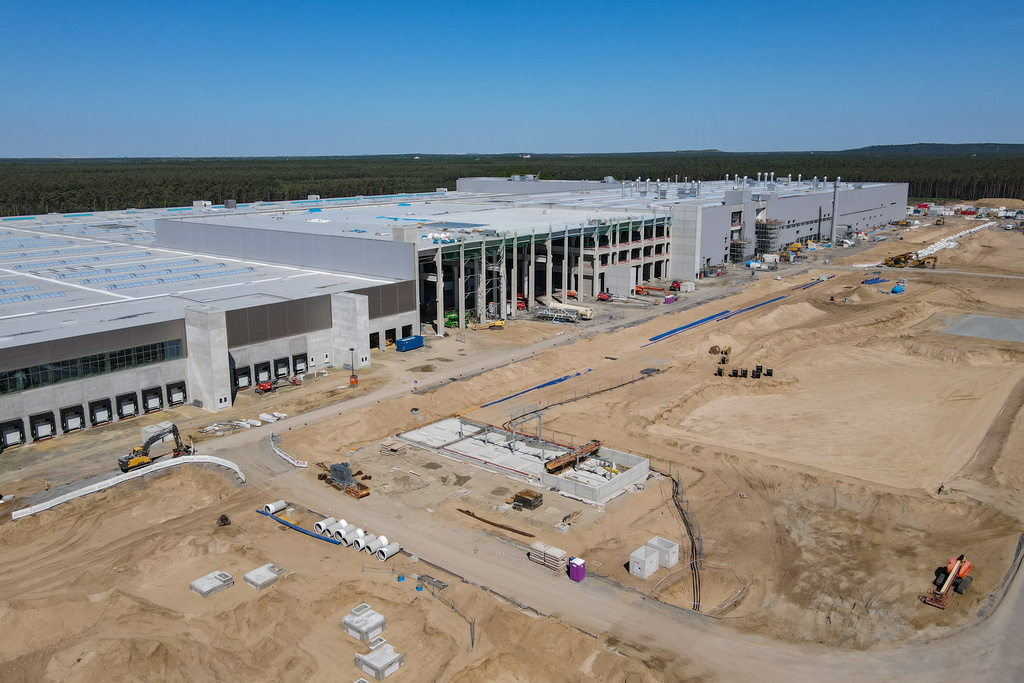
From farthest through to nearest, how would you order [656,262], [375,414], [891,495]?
1. [656,262]
2. [375,414]
3. [891,495]

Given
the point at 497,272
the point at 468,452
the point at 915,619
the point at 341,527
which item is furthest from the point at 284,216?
the point at 915,619

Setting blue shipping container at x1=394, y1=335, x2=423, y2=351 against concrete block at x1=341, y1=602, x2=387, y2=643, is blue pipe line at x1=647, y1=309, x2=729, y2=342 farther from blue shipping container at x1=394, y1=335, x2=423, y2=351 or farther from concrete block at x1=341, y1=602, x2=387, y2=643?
concrete block at x1=341, y1=602, x2=387, y2=643

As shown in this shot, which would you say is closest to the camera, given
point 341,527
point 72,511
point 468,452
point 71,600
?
point 71,600

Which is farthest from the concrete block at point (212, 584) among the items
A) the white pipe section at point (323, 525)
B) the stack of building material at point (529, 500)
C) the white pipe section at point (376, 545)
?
the stack of building material at point (529, 500)

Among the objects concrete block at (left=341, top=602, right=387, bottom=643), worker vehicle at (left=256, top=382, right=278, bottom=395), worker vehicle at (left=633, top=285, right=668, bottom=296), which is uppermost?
worker vehicle at (left=633, top=285, right=668, bottom=296)

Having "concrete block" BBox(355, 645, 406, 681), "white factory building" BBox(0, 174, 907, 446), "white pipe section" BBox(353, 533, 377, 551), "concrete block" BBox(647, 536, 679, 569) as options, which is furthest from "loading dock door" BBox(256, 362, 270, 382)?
"concrete block" BBox(647, 536, 679, 569)

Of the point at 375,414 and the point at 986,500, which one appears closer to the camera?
the point at 986,500

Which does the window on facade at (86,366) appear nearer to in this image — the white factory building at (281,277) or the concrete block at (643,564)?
the white factory building at (281,277)

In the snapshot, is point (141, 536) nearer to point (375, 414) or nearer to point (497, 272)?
point (375, 414)
